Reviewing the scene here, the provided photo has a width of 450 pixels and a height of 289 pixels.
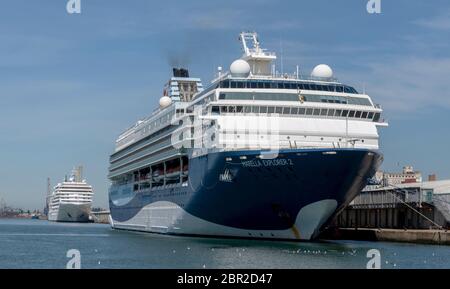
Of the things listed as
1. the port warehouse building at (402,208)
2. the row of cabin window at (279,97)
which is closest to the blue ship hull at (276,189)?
the row of cabin window at (279,97)

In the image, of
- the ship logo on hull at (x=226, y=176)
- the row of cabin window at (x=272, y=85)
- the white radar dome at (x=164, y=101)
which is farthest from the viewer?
the white radar dome at (x=164, y=101)

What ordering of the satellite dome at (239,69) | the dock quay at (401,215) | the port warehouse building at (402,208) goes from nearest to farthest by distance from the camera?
the satellite dome at (239,69) → the dock quay at (401,215) → the port warehouse building at (402,208)

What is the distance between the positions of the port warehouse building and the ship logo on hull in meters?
19.1

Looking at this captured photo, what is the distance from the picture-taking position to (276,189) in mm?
45125

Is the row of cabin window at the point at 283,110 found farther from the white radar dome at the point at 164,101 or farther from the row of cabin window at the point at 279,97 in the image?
the white radar dome at the point at 164,101

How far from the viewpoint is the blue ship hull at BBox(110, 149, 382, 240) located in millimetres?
43891

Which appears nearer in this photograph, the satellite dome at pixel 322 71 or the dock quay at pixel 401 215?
the satellite dome at pixel 322 71

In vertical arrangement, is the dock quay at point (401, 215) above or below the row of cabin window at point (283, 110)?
below

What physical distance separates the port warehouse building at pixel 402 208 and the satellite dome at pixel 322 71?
13.1m

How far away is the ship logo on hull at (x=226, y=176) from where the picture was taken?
47.1m

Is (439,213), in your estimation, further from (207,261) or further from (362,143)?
(207,261)

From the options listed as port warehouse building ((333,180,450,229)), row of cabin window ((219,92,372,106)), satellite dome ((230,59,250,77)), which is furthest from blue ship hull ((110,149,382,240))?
port warehouse building ((333,180,450,229))

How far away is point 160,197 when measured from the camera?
6284cm
